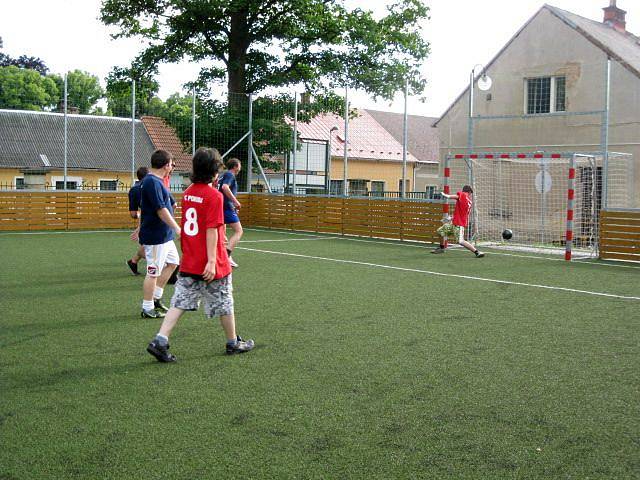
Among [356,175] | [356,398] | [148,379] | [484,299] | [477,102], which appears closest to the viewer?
[356,398]

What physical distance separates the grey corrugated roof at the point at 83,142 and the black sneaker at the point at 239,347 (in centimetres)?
2477

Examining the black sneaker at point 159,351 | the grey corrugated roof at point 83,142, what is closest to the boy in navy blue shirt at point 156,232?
the black sneaker at point 159,351

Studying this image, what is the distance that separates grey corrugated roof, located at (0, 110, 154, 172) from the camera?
32031 millimetres

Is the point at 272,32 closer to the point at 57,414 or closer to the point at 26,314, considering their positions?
the point at 26,314

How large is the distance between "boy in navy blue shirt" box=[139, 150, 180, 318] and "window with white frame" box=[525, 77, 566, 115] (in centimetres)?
1916

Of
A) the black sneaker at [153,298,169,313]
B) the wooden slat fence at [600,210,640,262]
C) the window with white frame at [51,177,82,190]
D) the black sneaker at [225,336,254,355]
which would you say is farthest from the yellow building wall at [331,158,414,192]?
the black sneaker at [225,336,254,355]

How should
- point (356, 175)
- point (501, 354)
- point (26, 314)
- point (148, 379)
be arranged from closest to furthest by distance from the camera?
point (148, 379) < point (501, 354) < point (26, 314) < point (356, 175)

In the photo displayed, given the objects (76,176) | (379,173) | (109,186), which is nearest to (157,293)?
(109,186)

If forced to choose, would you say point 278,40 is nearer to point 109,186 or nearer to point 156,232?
point 109,186

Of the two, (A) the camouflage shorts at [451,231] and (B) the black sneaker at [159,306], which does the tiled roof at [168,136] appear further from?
(B) the black sneaker at [159,306]

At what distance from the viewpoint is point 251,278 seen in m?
11.7

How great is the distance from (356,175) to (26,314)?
31.4m

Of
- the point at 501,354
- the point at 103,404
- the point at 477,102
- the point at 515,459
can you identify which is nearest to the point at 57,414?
the point at 103,404

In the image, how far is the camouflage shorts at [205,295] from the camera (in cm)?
611
